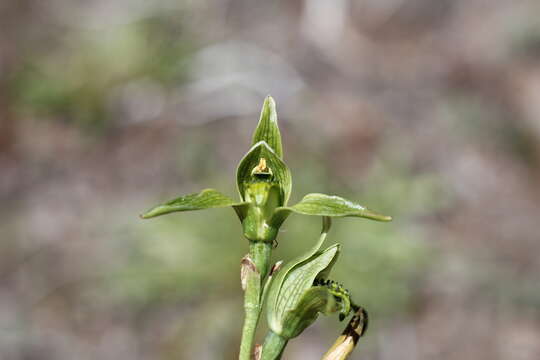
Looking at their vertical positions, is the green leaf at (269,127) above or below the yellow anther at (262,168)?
above

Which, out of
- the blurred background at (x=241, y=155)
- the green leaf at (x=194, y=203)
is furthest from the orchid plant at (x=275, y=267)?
the blurred background at (x=241, y=155)

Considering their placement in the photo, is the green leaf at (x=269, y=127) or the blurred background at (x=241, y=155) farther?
the blurred background at (x=241, y=155)

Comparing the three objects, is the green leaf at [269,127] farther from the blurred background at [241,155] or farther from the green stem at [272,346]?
the blurred background at [241,155]

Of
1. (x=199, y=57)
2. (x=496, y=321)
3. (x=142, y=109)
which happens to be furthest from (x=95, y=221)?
(x=496, y=321)

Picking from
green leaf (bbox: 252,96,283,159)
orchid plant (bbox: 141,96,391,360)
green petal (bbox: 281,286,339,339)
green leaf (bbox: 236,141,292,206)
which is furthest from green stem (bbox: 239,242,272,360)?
green leaf (bbox: 252,96,283,159)

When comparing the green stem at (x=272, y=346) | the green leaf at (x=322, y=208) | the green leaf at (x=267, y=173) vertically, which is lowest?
the green stem at (x=272, y=346)

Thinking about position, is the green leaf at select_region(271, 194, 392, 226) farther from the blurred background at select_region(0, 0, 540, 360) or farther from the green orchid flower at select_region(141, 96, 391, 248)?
the blurred background at select_region(0, 0, 540, 360)
